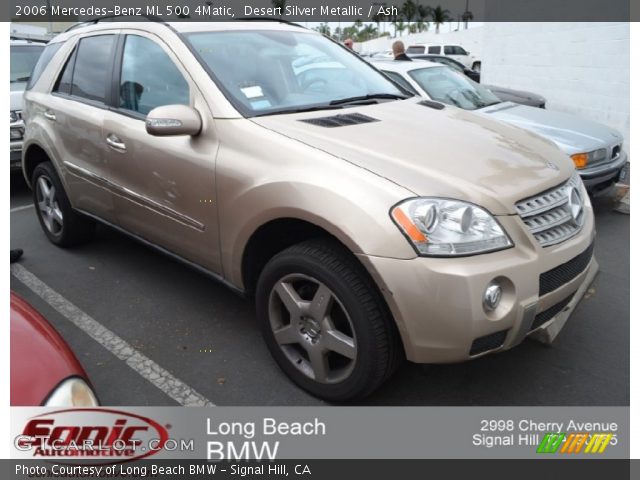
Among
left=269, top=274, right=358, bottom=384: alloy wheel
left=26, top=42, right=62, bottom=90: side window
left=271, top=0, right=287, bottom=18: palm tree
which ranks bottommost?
left=269, top=274, right=358, bottom=384: alloy wheel

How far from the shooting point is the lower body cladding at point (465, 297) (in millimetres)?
2066

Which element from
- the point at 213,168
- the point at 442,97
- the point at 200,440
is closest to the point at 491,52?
the point at 442,97

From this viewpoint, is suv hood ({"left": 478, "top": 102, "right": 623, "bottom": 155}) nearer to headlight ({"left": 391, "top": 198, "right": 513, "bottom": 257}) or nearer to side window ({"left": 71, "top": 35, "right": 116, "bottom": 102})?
headlight ({"left": 391, "top": 198, "right": 513, "bottom": 257})

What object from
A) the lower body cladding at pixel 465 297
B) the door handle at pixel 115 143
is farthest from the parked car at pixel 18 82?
the lower body cladding at pixel 465 297

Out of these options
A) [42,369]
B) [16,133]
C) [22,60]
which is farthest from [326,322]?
[22,60]

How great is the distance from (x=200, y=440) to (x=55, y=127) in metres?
2.96

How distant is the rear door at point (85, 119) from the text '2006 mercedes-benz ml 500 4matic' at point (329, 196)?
2 cm

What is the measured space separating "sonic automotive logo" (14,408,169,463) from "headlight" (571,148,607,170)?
442cm

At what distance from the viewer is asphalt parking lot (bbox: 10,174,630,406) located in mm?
2699

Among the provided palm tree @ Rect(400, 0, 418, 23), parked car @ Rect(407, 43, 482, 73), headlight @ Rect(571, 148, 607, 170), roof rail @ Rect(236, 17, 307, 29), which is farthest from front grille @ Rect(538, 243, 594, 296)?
parked car @ Rect(407, 43, 482, 73)

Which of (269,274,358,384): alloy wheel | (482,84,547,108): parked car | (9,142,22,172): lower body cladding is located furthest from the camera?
(482,84,547,108): parked car

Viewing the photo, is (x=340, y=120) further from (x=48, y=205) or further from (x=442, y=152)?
(x=48, y=205)

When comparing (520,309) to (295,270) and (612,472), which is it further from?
(295,270)

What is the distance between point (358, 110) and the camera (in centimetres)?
305
